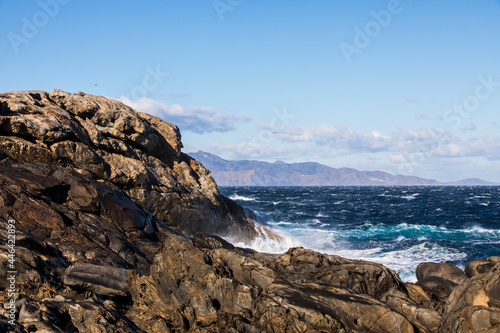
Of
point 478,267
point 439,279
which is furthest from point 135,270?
point 478,267

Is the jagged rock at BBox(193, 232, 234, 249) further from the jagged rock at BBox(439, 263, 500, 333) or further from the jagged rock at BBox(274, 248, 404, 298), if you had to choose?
the jagged rock at BBox(439, 263, 500, 333)

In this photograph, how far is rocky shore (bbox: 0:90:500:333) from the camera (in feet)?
32.8

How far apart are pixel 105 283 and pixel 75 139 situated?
12262 mm

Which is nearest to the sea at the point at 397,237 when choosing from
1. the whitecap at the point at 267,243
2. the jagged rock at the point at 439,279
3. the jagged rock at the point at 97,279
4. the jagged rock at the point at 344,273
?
the whitecap at the point at 267,243

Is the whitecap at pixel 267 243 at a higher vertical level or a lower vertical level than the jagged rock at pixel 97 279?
lower

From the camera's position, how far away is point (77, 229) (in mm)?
15625

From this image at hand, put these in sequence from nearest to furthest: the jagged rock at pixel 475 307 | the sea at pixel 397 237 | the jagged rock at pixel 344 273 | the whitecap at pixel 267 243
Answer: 1. the jagged rock at pixel 475 307
2. the jagged rock at pixel 344 273
3. the sea at pixel 397 237
4. the whitecap at pixel 267 243

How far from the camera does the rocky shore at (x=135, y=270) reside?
9992 mm

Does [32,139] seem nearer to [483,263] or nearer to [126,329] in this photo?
[126,329]

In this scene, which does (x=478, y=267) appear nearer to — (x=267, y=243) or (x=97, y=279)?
(x=97, y=279)

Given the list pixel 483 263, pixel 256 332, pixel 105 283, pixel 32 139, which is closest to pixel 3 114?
pixel 32 139

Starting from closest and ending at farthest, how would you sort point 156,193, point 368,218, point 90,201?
point 90,201
point 156,193
point 368,218

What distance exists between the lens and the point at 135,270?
1273cm

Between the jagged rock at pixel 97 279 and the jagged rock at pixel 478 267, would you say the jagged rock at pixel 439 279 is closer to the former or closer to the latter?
the jagged rock at pixel 478 267
